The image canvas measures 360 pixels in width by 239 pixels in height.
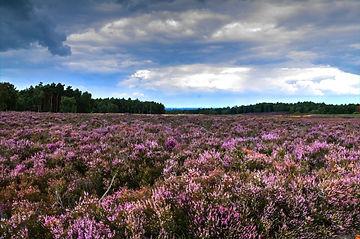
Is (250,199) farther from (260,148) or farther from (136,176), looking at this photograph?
(260,148)

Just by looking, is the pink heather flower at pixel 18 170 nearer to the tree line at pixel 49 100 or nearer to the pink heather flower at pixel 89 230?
the pink heather flower at pixel 89 230

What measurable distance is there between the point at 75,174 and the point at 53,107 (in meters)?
125

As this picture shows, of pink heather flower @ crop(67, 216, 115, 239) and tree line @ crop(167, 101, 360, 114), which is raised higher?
tree line @ crop(167, 101, 360, 114)

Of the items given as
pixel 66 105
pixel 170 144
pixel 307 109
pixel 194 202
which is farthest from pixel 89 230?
pixel 307 109

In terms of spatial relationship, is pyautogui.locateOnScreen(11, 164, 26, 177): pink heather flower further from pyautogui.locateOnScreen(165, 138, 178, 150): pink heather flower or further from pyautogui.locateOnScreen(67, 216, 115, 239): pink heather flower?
pyautogui.locateOnScreen(67, 216, 115, 239): pink heather flower

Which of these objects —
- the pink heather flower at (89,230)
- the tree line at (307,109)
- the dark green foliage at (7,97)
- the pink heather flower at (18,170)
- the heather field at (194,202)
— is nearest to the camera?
the pink heather flower at (89,230)

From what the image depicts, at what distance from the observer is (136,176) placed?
943 centimetres

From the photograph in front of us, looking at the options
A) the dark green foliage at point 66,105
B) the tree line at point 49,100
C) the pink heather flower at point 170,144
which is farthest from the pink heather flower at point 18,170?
the dark green foliage at point 66,105

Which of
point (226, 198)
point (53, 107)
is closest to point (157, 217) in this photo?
point (226, 198)

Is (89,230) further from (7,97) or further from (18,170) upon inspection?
(7,97)

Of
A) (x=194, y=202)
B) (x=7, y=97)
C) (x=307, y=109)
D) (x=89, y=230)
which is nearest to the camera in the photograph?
(x=89, y=230)

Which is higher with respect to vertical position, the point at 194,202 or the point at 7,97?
the point at 7,97

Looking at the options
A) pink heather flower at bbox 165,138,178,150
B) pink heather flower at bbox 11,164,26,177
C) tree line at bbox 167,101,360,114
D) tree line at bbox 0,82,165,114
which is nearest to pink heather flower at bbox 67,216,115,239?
pink heather flower at bbox 11,164,26,177

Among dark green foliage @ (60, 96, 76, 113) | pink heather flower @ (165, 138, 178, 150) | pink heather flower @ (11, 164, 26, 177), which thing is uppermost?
dark green foliage @ (60, 96, 76, 113)
